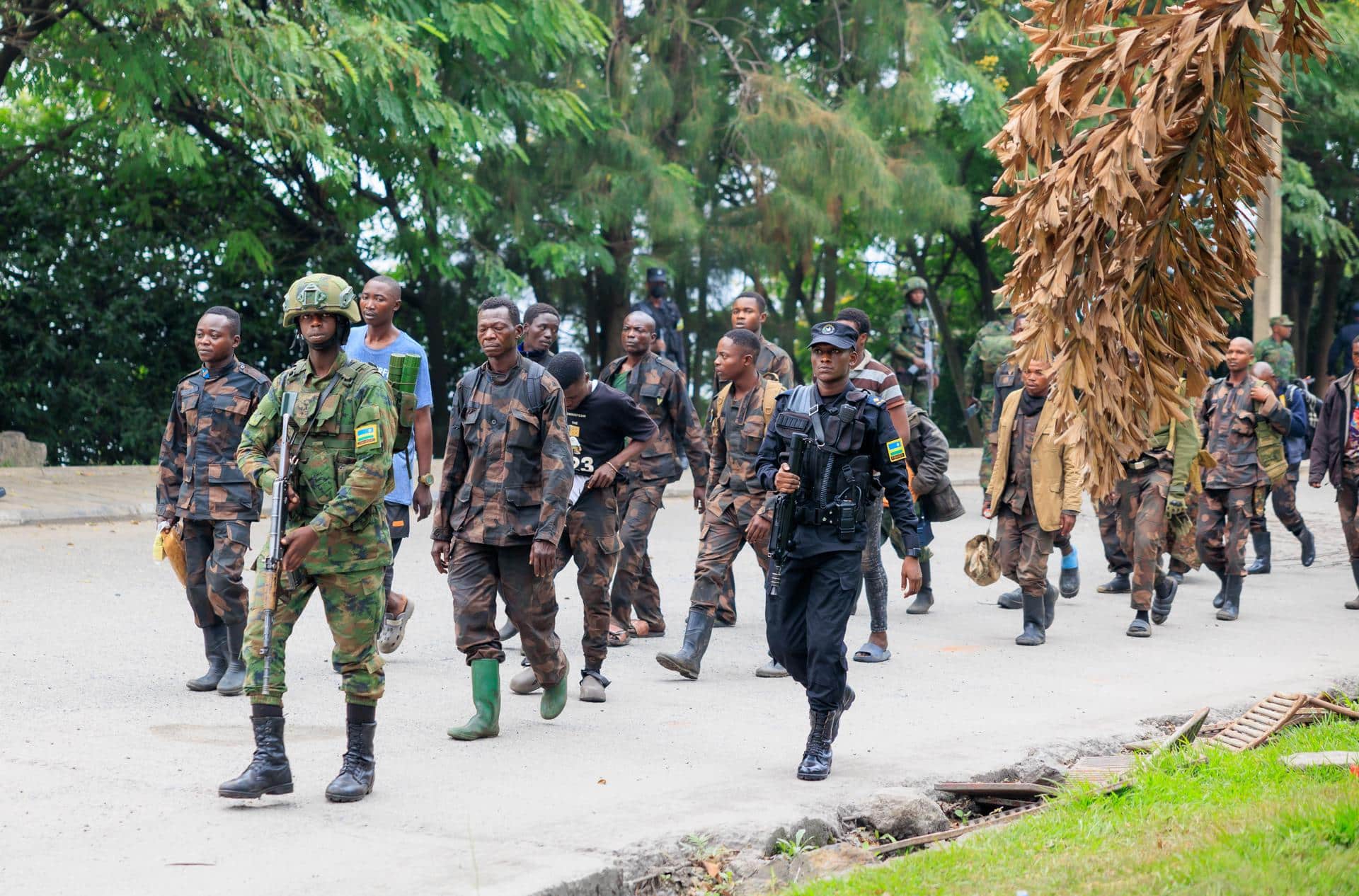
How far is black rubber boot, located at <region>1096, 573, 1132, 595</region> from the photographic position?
11.7 metres

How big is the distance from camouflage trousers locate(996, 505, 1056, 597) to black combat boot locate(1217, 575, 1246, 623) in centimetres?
165

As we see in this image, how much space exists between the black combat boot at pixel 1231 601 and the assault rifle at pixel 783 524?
5218 millimetres

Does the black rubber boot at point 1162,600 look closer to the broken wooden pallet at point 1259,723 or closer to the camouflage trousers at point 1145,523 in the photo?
the camouflage trousers at point 1145,523

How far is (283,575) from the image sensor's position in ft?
18.4

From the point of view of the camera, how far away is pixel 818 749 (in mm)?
6145

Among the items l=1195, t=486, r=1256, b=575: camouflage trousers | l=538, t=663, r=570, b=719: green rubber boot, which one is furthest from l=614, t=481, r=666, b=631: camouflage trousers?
l=1195, t=486, r=1256, b=575: camouflage trousers

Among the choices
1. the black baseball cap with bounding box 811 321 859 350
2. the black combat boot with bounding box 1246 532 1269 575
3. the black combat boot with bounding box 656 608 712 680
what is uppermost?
the black baseball cap with bounding box 811 321 859 350

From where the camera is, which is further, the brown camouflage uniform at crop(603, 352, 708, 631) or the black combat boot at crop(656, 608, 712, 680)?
the brown camouflage uniform at crop(603, 352, 708, 631)

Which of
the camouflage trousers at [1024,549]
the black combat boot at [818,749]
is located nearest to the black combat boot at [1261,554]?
the camouflage trousers at [1024,549]

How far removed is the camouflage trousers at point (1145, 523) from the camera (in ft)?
32.4

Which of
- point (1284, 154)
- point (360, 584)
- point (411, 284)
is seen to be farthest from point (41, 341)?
point (1284, 154)

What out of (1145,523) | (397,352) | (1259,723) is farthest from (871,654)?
(397,352)

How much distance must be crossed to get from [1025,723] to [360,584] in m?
3.20

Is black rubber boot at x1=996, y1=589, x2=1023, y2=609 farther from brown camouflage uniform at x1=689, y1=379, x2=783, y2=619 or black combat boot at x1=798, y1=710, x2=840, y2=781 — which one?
black combat boot at x1=798, y1=710, x2=840, y2=781
